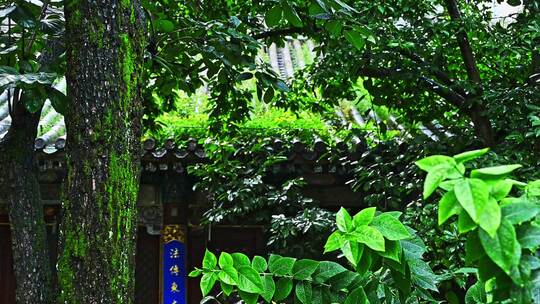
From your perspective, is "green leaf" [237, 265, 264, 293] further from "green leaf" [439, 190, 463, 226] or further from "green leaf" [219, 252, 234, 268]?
"green leaf" [439, 190, 463, 226]

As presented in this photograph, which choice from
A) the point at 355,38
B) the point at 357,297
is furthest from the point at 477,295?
the point at 355,38

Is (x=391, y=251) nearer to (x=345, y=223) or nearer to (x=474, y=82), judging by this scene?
(x=345, y=223)

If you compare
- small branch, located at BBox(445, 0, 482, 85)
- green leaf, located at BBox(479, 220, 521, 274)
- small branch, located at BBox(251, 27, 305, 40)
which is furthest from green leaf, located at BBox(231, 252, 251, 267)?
small branch, located at BBox(251, 27, 305, 40)

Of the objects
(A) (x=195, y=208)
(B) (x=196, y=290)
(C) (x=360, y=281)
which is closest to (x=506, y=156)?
(C) (x=360, y=281)

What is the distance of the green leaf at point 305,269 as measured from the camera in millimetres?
1268

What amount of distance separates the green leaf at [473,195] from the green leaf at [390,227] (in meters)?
0.29

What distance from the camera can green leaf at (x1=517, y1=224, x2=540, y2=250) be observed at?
0.80 metres

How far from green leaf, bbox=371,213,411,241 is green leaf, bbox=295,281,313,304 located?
0.87ft

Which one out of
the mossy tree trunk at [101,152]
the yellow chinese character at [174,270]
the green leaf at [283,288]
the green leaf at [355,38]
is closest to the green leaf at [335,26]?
the green leaf at [355,38]

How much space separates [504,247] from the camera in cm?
78

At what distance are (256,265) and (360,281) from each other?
0.22m

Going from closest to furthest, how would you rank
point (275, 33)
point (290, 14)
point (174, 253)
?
point (290, 14) → point (275, 33) → point (174, 253)

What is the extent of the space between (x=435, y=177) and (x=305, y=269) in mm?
543

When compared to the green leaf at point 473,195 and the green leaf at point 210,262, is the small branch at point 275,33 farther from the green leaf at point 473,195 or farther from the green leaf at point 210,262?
the green leaf at point 473,195
